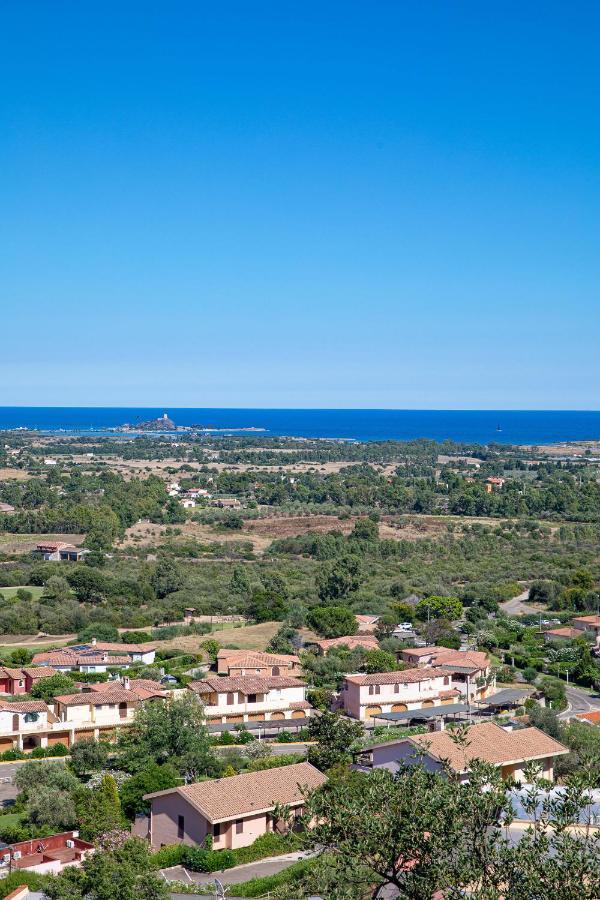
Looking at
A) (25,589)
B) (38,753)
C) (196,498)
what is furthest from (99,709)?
(196,498)

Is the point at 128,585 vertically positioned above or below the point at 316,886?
below

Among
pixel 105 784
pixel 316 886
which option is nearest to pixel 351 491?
pixel 105 784

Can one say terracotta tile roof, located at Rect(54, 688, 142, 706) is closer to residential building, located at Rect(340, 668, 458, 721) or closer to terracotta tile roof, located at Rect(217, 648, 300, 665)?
terracotta tile roof, located at Rect(217, 648, 300, 665)

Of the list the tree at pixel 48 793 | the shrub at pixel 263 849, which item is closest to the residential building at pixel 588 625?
the tree at pixel 48 793

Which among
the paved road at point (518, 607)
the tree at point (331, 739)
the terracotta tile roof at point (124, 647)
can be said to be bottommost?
the paved road at point (518, 607)

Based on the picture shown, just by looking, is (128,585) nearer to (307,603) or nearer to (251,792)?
(307,603)

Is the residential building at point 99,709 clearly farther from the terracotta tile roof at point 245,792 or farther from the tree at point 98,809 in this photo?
the terracotta tile roof at point 245,792
